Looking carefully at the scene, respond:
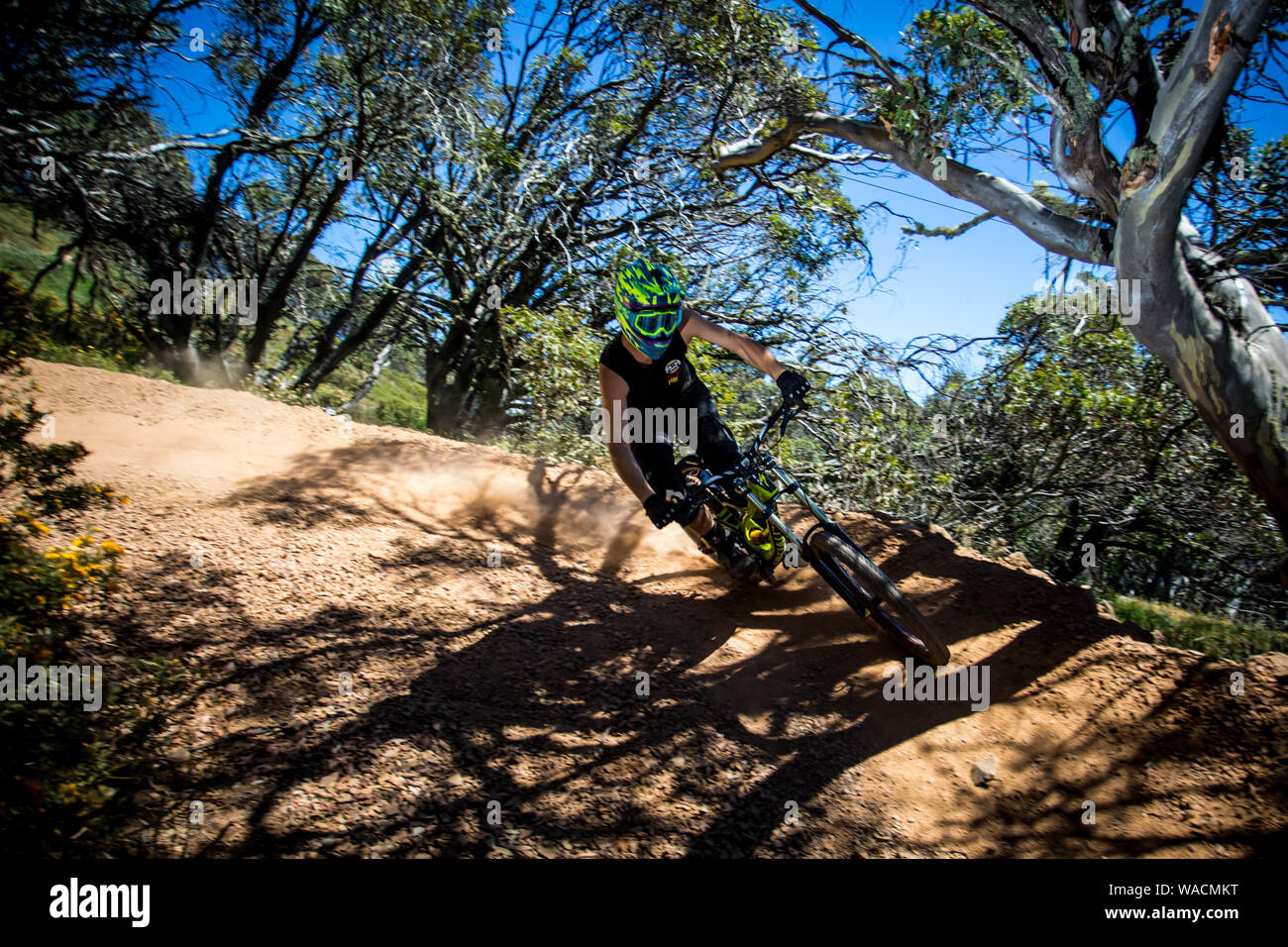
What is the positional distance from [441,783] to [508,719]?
56 cm

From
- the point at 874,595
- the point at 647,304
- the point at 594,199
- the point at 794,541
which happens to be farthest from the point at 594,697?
the point at 594,199

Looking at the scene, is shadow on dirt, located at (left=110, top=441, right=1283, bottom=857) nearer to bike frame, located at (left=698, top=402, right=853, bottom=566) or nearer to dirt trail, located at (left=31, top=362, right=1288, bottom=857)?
dirt trail, located at (left=31, top=362, right=1288, bottom=857)

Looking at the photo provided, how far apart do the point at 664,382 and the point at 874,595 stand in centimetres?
211

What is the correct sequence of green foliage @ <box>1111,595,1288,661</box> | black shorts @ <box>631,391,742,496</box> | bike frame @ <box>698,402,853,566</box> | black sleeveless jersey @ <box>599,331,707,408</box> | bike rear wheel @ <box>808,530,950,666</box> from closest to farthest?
bike rear wheel @ <box>808,530,950,666</box> < bike frame @ <box>698,402,853,566</box> < black shorts @ <box>631,391,742,496</box> < black sleeveless jersey @ <box>599,331,707,408</box> < green foliage @ <box>1111,595,1288,661</box>

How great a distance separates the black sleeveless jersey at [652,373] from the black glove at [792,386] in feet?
2.72

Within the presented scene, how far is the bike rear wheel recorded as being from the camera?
13.3ft

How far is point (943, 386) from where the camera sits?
9.48 m

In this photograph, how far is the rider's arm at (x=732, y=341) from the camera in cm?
483

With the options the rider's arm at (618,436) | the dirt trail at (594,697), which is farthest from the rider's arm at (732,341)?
the dirt trail at (594,697)

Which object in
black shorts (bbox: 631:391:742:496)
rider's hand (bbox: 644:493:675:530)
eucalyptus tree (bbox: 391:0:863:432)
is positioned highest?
eucalyptus tree (bbox: 391:0:863:432)

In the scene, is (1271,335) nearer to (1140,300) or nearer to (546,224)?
(1140,300)

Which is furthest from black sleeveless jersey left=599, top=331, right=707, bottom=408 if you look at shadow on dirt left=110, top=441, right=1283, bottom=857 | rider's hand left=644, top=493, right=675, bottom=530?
shadow on dirt left=110, top=441, right=1283, bottom=857

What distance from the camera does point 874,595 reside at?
163 inches

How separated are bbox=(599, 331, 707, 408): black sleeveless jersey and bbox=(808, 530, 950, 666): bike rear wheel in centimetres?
153
